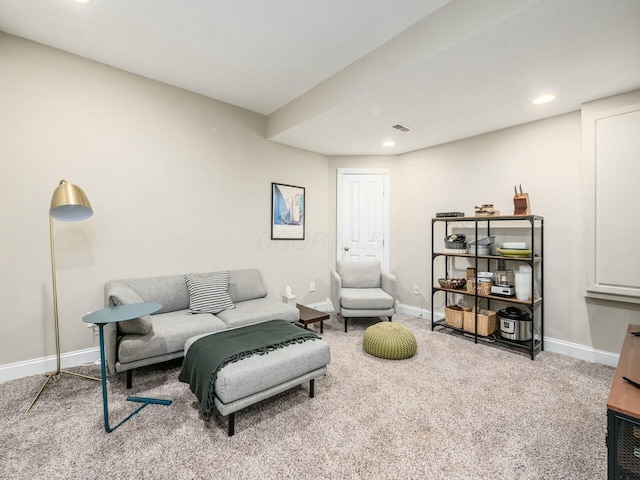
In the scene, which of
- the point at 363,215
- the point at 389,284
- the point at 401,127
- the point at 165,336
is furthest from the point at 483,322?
the point at 165,336

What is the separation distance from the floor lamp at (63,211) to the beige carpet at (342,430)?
0.34 feet

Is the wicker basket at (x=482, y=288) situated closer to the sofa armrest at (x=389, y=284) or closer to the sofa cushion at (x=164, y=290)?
the sofa armrest at (x=389, y=284)

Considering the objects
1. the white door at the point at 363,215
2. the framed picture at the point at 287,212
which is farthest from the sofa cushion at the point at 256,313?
the white door at the point at 363,215

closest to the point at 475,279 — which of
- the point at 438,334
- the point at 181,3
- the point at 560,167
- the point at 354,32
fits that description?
the point at 438,334

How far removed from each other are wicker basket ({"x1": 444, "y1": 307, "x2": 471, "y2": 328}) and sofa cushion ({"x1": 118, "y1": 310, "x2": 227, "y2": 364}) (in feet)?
8.90

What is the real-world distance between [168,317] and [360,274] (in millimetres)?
2561

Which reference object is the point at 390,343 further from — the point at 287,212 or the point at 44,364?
the point at 44,364

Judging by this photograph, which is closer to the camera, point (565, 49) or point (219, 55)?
point (565, 49)

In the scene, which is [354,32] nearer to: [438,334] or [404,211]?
[404,211]

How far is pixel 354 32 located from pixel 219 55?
4.04 feet

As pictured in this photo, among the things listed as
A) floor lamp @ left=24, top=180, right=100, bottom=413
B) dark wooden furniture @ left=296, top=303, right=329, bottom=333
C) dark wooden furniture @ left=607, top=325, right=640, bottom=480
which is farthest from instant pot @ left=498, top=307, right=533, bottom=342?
floor lamp @ left=24, top=180, right=100, bottom=413

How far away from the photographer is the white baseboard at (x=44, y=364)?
2.42 metres

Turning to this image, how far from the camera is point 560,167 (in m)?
3.13

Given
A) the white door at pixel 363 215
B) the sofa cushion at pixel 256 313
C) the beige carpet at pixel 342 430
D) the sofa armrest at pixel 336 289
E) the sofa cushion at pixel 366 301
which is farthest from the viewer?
the white door at pixel 363 215
